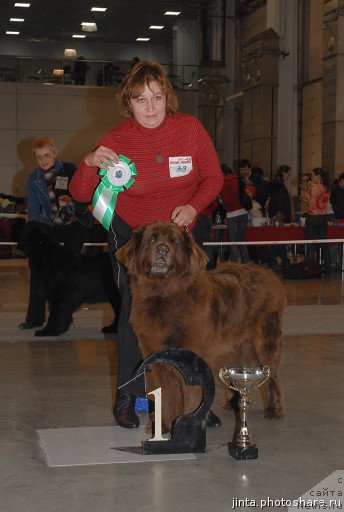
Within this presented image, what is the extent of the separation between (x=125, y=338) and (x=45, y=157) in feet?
12.1

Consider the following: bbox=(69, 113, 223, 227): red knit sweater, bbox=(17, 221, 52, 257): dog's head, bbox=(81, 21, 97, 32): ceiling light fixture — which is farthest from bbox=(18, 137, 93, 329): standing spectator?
bbox=(81, 21, 97, 32): ceiling light fixture

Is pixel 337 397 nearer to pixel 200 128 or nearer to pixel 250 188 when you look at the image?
pixel 200 128

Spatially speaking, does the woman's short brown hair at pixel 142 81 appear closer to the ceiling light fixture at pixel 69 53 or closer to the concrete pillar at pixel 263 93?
the concrete pillar at pixel 263 93

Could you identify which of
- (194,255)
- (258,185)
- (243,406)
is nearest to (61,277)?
(194,255)

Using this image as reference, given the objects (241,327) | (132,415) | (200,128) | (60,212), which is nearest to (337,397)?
(241,327)

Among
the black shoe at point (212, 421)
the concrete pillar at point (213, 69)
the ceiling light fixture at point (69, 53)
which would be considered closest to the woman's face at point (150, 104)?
the black shoe at point (212, 421)

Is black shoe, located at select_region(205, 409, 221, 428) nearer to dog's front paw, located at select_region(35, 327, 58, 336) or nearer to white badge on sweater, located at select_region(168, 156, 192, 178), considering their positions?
white badge on sweater, located at select_region(168, 156, 192, 178)

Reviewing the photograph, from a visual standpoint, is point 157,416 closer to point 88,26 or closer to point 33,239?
point 33,239

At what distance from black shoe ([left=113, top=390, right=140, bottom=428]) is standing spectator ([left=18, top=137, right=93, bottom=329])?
11.4 ft

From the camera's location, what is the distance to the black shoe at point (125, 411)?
4469 millimetres

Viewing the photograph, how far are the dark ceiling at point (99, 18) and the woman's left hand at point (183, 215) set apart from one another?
23.7 metres

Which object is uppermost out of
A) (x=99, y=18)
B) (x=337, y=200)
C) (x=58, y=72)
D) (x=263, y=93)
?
(x=99, y=18)

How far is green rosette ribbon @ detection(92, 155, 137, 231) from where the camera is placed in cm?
413

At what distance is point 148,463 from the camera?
3875mm
